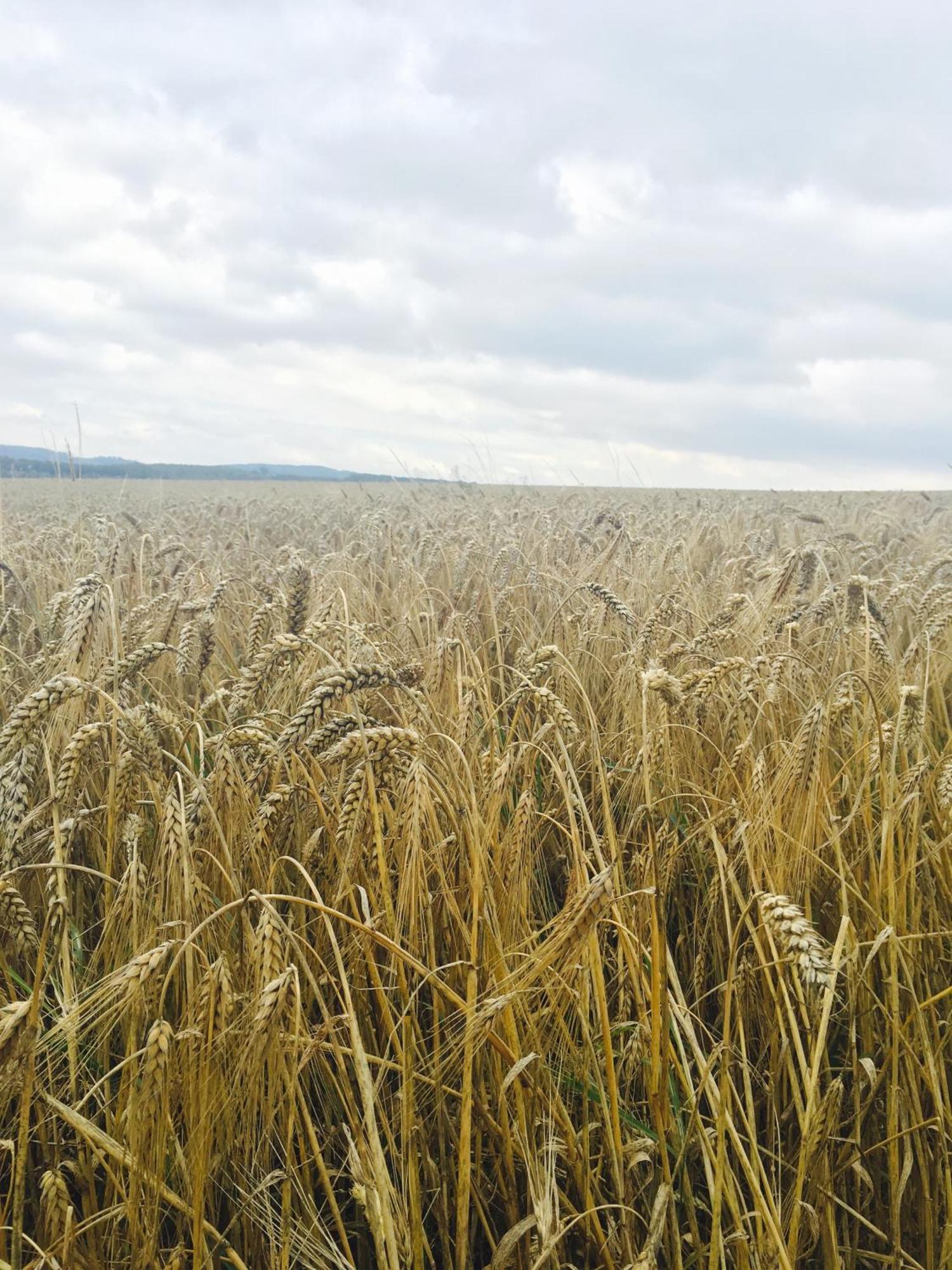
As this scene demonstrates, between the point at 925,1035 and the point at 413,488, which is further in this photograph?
the point at 413,488

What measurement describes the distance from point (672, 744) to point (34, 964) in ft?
4.90

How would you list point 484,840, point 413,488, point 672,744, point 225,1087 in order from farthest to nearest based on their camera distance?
point 413,488 → point 672,744 → point 484,840 → point 225,1087

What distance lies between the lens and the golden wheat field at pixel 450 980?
3.34 ft

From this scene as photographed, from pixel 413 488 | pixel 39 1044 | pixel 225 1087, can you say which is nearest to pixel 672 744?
pixel 225 1087

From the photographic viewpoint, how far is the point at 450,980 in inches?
57.7

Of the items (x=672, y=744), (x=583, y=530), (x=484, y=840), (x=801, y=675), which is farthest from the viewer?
(x=583, y=530)

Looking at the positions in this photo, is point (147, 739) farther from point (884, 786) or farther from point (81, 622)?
point (884, 786)

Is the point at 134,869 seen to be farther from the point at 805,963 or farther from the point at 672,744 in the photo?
the point at 672,744

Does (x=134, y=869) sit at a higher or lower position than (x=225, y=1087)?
higher

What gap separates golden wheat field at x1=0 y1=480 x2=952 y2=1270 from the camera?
3.34ft

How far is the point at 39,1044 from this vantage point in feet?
3.13

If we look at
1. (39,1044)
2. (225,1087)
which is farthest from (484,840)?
(39,1044)

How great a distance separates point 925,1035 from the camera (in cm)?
127

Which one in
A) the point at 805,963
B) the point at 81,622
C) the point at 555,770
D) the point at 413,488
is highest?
the point at 413,488
